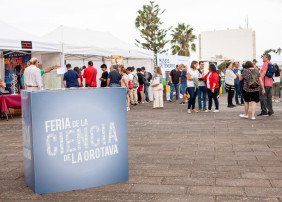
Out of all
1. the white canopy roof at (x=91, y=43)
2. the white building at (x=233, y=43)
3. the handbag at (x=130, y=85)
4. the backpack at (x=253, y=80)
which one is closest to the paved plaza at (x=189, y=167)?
the backpack at (x=253, y=80)

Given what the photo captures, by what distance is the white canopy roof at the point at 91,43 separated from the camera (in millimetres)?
14017

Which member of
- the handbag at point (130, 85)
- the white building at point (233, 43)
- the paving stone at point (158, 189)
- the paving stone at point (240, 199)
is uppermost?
the white building at point (233, 43)

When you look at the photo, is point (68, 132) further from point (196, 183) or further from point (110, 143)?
point (196, 183)

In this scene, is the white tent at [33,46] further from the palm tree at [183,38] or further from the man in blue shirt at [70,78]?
the palm tree at [183,38]

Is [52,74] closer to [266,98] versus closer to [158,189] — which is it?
[266,98]

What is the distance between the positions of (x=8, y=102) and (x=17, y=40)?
1920mm

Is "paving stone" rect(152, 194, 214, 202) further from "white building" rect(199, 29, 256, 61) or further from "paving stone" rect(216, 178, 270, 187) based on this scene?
"white building" rect(199, 29, 256, 61)

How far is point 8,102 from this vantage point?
11219mm

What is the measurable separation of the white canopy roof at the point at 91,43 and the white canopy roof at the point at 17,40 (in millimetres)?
653

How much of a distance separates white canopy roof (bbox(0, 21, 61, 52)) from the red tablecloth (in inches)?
56.7

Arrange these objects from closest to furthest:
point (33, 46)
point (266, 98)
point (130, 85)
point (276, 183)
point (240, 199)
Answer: point (240, 199) → point (276, 183) → point (266, 98) → point (33, 46) → point (130, 85)

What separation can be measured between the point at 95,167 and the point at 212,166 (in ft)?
5.27

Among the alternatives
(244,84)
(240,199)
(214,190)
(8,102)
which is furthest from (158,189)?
(8,102)

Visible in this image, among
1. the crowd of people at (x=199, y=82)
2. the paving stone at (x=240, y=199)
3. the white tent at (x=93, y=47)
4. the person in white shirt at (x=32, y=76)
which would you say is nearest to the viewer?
the paving stone at (x=240, y=199)
